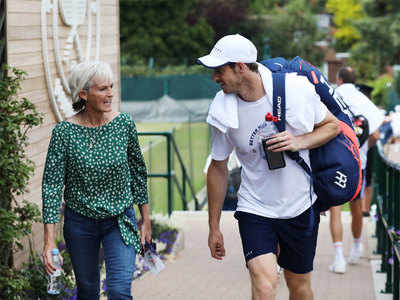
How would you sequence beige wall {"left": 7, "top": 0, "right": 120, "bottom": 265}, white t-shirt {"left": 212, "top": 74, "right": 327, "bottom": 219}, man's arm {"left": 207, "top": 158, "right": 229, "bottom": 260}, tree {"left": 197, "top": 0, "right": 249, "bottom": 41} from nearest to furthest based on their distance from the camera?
white t-shirt {"left": 212, "top": 74, "right": 327, "bottom": 219}, man's arm {"left": 207, "top": 158, "right": 229, "bottom": 260}, beige wall {"left": 7, "top": 0, "right": 120, "bottom": 265}, tree {"left": 197, "top": 0, "right": 249, "bottom": 41}

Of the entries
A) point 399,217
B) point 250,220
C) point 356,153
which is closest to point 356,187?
point 356,153

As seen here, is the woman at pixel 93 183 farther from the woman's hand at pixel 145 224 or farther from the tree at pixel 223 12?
the tree at pixel 223 12

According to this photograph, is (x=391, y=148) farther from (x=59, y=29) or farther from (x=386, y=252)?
(x=59, y=29)

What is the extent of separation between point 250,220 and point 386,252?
10.5 feet

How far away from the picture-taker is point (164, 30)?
2117 inches

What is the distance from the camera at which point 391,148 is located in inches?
784

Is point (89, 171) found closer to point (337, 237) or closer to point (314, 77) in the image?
point (314, 77)

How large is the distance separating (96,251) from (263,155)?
1.02 metres

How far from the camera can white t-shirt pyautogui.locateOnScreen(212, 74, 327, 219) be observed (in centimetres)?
396

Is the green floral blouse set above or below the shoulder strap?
below

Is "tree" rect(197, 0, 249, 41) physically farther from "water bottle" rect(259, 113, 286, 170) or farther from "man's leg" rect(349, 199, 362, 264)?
"water bottle" rect(259, 113, 286, 170)

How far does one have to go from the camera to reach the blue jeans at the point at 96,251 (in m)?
3.97

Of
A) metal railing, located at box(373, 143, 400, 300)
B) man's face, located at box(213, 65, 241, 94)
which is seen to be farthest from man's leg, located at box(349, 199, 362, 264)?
man's face, located at box(213, 65, 241, 94)

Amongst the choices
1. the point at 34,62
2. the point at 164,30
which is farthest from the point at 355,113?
the point at 164,30
